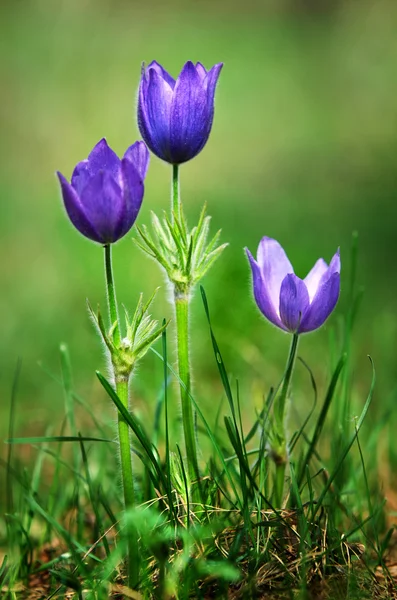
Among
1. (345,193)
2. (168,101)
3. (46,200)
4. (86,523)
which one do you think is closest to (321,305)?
(168,101)

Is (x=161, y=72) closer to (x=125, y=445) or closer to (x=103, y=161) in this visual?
(x=103, y=161)

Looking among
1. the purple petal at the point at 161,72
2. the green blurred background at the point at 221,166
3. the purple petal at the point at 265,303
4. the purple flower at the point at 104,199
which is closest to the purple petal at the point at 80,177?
the purple flower at the point at 104,199

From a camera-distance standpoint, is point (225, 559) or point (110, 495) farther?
point (110, 495)

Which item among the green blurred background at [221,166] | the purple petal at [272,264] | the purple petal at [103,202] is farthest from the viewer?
the green blurred background at [221,166]

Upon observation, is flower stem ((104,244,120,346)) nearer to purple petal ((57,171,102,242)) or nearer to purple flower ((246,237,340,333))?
purple petal ((57,171,102,242))

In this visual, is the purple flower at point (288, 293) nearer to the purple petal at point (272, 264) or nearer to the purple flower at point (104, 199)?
the purple petal at point (272, 264)

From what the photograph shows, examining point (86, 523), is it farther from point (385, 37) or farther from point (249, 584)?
point (385, 37)

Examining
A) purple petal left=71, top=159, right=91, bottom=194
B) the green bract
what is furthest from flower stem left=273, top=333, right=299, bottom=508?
purple petal left=71, top=159, right=91, bottom=194
